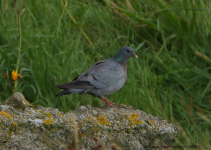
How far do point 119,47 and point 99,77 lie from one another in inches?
47.7

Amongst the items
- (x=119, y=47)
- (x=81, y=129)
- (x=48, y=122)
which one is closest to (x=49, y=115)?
(x=48, y=122)

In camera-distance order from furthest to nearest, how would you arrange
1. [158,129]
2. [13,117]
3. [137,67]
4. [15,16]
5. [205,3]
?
[205,3]
[15,16]
[137,67]
[158,129]
[13,117]

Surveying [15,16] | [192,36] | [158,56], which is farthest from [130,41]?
[15,16]

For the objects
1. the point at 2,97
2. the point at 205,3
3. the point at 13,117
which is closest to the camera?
the point at 13,117

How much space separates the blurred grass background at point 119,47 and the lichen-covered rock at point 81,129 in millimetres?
955

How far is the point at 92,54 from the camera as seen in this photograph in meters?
4.62

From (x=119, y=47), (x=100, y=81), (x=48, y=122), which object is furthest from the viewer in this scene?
(x=119, y=47)

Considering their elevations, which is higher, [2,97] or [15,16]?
[15,16]

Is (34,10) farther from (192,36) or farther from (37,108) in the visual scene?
(37,108)

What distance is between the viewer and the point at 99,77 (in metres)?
3.53

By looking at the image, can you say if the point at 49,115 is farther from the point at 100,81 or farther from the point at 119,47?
the point at 119,47

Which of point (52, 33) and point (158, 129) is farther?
point (52, 33)

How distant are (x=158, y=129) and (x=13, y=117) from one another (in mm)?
1099

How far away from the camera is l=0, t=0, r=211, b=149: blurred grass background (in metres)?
3.83
